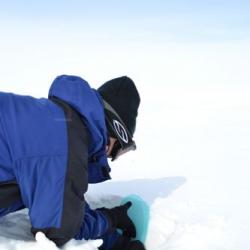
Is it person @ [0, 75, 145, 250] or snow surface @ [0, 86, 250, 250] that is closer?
person @ [0, 75, 145, 250]

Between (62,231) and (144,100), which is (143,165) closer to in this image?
(62,231)

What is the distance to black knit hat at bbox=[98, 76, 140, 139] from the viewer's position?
199cm

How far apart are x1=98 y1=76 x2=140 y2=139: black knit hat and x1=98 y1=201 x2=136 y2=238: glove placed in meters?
0.52

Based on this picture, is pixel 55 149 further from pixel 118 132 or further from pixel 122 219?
pixel 122 219

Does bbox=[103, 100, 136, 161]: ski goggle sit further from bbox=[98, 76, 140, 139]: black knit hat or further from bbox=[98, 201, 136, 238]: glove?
bbox=[98, 201, 136, 238]: glove

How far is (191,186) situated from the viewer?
3.12 metres

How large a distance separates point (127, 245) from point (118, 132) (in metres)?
0.70

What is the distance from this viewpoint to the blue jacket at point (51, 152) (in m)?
1.69

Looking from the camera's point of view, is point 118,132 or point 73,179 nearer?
point 73,179

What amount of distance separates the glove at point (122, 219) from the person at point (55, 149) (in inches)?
17.0

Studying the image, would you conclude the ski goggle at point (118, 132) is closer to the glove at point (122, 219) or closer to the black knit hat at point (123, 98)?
the black knit hat at point (123, 98)

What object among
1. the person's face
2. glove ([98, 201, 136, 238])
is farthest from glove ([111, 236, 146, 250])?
the person's face

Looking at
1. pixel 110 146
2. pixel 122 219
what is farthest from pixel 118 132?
pixel 122 219

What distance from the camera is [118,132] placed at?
1.91 meters
